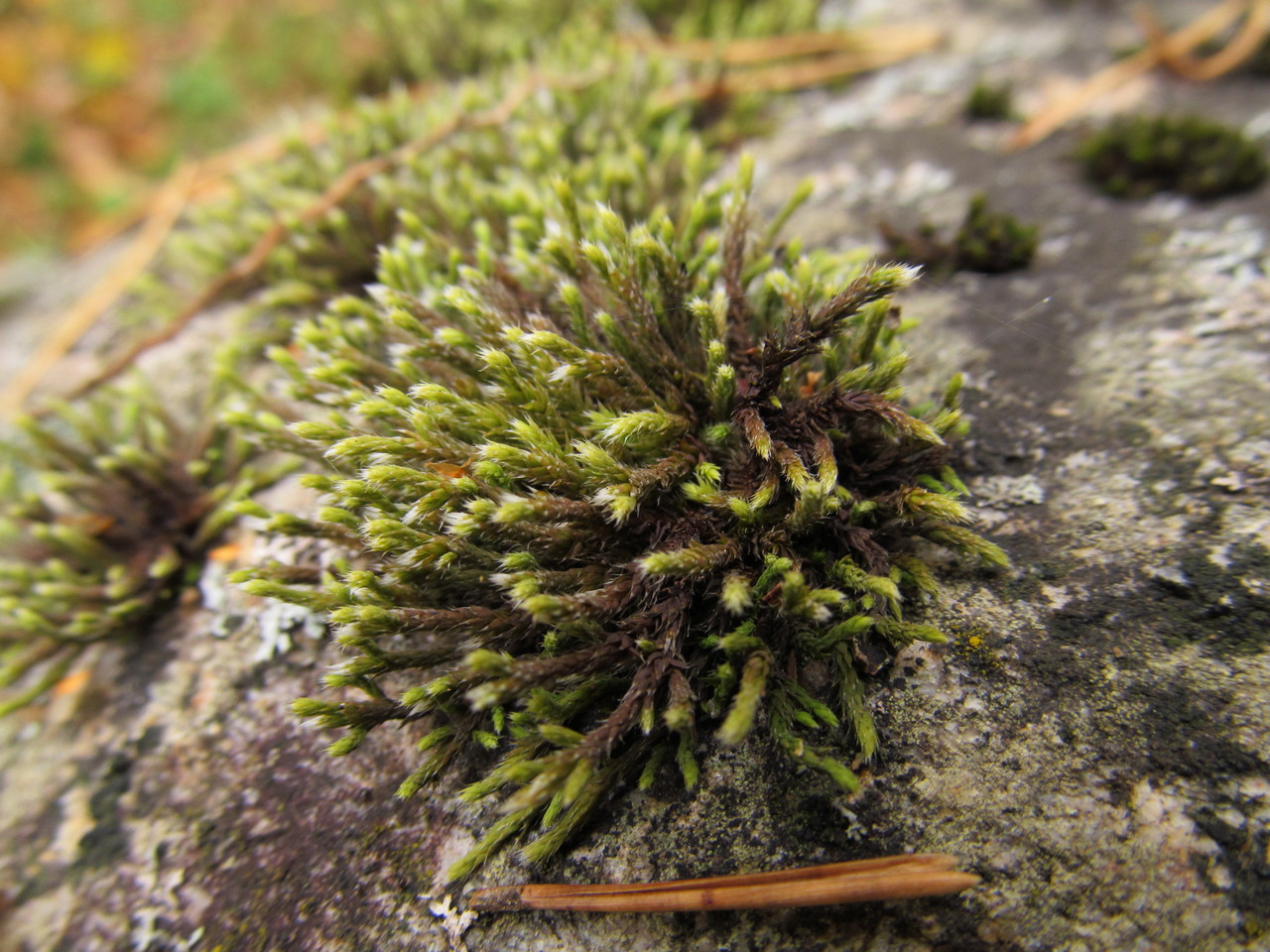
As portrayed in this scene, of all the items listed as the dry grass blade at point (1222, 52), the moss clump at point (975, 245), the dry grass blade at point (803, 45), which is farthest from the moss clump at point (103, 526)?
the dry grass blade at point (1222, 52)

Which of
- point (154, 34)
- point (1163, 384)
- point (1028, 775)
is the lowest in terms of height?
point (1028, 775)

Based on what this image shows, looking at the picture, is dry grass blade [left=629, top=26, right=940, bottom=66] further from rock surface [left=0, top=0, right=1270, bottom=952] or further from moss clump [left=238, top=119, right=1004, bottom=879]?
moss clump [left=238, top=119, right=1004, bottom=879]

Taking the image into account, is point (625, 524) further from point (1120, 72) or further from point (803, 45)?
point (1120, 72)

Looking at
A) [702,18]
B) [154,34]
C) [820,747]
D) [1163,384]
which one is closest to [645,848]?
[820,747]

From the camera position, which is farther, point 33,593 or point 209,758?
point 33,593

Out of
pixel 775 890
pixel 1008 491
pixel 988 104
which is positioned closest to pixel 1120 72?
pixel 988 104

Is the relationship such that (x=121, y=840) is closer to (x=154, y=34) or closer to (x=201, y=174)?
(x=201, y=174)
